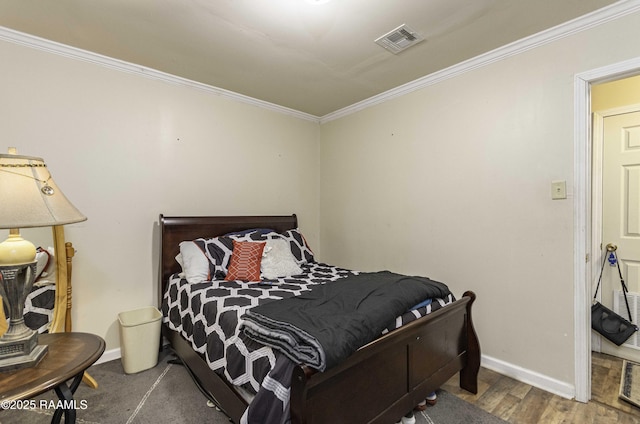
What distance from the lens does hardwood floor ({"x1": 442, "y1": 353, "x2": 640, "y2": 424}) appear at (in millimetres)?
1798

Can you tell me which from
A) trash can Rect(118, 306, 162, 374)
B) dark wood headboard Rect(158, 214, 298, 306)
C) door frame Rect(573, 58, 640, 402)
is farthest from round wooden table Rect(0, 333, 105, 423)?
door frame Rect(573, 58, 640, 402)

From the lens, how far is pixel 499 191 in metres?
2.33

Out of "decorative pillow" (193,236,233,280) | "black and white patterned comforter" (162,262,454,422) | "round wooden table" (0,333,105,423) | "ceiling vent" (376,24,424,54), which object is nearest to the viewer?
"round wooden table" (0,333,105,423)

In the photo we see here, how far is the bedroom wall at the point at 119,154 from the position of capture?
2230mm

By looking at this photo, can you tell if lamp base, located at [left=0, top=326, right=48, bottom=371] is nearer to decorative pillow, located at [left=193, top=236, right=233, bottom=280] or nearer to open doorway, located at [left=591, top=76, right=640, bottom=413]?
decorative pillow, located at [left=193, top=236, right=233, bottom=280]

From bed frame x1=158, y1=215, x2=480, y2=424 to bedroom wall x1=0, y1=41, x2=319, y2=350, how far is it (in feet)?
2.28

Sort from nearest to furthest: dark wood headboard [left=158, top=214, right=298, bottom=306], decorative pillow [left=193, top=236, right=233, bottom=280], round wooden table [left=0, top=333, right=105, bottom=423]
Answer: round wooden table [left=0, top=333, right=105, bottom=423] < decorative pillow [left=193, top=236, right=233, bottom=280] < dark wood headboard [left=158, top=214, right=298, bottom=306]

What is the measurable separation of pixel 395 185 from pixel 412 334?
168cm

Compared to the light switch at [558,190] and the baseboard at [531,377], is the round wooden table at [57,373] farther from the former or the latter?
the light switch at [558,190]

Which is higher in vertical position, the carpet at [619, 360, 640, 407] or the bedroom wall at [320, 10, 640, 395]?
the bedroom wall at [320, 10, 640, 395]

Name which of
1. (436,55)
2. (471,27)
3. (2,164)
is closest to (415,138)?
(436,55)

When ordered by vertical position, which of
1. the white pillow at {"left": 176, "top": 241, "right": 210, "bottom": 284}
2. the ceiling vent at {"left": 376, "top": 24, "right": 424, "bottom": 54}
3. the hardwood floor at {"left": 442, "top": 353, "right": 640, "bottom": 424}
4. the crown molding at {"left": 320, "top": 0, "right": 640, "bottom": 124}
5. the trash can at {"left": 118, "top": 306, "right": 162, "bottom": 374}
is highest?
the ceiling vent at {"left": 376, "top": 24, "right": 424, "bottom": 54}

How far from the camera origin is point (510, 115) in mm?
2270

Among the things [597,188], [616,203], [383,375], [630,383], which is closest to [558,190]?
[597,188]
